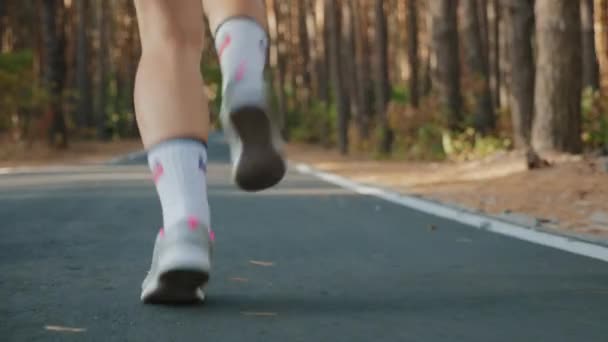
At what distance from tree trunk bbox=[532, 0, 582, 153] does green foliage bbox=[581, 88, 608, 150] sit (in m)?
3.05

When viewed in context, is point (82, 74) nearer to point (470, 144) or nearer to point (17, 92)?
point (17, 92)

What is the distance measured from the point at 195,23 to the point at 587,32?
27368 mm

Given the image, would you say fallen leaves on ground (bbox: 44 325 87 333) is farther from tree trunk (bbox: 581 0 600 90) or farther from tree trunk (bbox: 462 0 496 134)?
tree trunk (bbox: 581 0 600 90)

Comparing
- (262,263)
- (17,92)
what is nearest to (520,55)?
(262,263)

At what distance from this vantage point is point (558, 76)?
1346cm

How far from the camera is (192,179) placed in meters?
3.36

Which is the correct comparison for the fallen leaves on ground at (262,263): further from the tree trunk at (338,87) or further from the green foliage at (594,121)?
the tree trunk at (338,87)

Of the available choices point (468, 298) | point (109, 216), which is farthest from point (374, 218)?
point (468, 298)

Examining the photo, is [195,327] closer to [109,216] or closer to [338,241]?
[338,241]

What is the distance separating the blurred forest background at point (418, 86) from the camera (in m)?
13.6

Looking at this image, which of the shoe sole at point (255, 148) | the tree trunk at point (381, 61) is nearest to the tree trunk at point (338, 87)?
the tree trunk at point (381, 61)


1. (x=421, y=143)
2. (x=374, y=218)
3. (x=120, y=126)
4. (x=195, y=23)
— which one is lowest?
(x=120, y=126)

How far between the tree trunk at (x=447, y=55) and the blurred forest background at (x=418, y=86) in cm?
2

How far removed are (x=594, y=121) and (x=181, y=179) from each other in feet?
49.6
